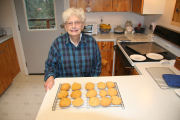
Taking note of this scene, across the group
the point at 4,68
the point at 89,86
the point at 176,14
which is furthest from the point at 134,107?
the point at 4,68

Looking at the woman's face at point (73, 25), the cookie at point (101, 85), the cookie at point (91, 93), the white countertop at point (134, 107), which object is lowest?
the white countertop at point (134, 107)

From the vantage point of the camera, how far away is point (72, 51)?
1.47m

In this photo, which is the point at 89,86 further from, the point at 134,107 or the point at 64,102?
the point at 134,107

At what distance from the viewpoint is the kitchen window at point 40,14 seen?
2809mm

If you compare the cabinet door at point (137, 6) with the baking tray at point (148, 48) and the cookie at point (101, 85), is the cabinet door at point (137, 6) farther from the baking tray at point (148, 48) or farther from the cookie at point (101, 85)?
the cookie at point (101, 85)

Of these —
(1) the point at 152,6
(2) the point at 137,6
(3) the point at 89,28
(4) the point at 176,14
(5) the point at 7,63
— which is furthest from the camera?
(3) the point at 89,28

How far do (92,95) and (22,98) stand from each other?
189 cm

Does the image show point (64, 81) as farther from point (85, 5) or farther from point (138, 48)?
point (85, 5)

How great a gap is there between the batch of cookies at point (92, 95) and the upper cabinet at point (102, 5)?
1920mm

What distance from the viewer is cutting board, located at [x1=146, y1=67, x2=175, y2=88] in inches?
45.5

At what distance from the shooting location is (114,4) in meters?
2.65

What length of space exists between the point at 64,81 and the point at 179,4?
1.66 meters

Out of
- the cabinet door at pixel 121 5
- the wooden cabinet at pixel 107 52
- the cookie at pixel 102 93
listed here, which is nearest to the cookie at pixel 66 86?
the cookie at pixel 102 93

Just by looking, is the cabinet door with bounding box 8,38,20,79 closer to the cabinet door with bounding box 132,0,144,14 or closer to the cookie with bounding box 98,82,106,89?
the cookie with bounding box 98,82,106,89
